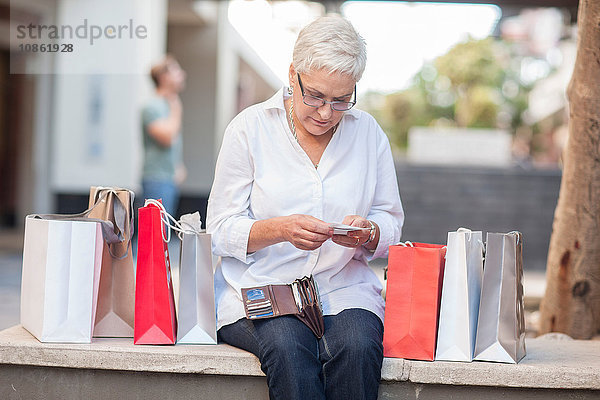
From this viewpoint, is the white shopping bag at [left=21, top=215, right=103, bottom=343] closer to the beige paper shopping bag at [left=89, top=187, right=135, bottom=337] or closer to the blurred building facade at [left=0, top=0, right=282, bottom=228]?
the beige paper shopping bag at [left=89, top=187, right=135, bottom=337]

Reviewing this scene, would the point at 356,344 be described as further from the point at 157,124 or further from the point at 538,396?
the point at 157,124

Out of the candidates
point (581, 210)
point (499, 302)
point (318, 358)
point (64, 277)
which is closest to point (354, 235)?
point (318, 358)

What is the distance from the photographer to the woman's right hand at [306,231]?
2260 mm

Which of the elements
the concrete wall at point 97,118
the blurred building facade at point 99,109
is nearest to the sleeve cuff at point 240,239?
the blurred building facade at point 99,109

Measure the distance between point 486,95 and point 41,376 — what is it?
10.8m

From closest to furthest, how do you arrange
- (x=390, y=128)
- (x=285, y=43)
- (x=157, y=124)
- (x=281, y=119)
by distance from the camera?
1. (x=281, y=119)
2. (x=157, y=124)
3. (x=390, y=128)
4. (x=285, y=43)

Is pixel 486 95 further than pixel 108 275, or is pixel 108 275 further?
pixel 486 95

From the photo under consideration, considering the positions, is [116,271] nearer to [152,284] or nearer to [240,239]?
[152,284]

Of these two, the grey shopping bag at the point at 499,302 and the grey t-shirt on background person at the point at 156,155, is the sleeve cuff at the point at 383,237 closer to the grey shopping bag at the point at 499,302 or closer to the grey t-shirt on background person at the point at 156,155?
the grey shopping bag at the point at 499,302

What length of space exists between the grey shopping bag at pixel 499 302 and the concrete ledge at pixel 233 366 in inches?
1.9

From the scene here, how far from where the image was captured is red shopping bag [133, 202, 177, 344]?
2439 mm

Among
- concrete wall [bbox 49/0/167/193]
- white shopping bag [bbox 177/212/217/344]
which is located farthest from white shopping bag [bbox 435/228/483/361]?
concrete wall [bbox 49/0/167/193]

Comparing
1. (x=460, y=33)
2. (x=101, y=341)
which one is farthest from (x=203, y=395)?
(x=460, y=33)

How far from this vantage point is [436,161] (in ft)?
33.3
